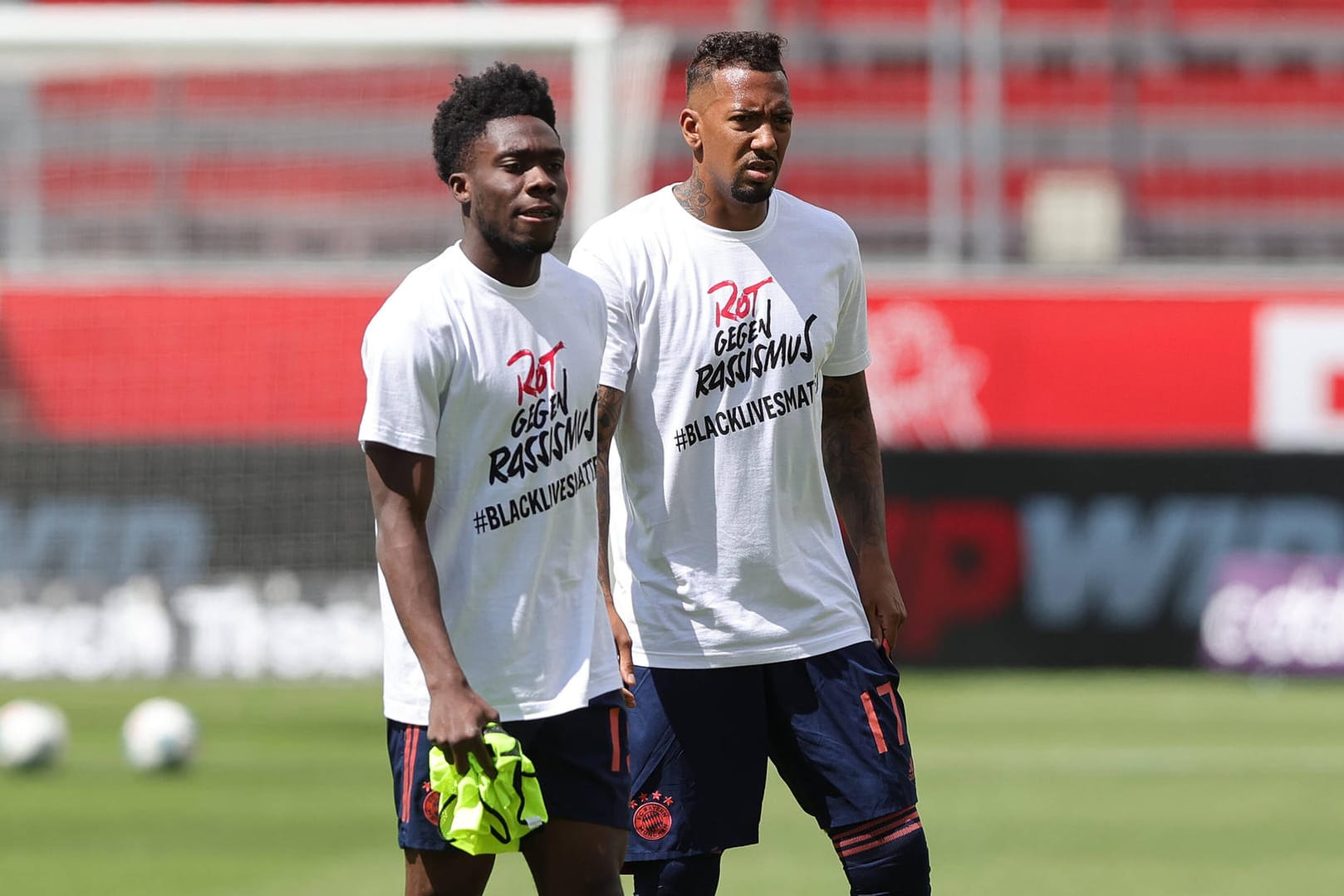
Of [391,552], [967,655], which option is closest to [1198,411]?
[967,655]

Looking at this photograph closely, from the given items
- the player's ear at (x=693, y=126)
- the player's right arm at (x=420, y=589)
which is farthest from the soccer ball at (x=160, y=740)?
the player's right arm at (x=420, y=589)

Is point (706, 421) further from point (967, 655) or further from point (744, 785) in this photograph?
point (967, 655)

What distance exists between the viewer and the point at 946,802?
8.53 meters

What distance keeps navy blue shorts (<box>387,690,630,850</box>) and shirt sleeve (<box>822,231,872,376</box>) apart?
3.39 feet

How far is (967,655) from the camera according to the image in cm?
1304

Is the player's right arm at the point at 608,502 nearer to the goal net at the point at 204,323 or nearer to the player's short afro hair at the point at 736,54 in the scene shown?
the player's short afro hair at the point at 736,54

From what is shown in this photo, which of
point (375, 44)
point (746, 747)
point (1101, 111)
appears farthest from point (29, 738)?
point (1101, 111)

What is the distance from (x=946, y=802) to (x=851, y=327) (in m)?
4.45

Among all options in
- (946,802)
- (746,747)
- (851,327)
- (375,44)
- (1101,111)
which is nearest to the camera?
(746,747)

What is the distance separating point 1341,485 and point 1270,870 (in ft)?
21.3

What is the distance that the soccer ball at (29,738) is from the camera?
30.7 feet

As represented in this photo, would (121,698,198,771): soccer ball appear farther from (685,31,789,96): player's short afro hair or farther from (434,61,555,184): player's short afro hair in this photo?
(434,61,555,184): player's short afro hair

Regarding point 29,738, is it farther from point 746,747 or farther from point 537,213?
point 537,213

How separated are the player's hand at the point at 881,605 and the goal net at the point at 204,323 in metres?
6.55
